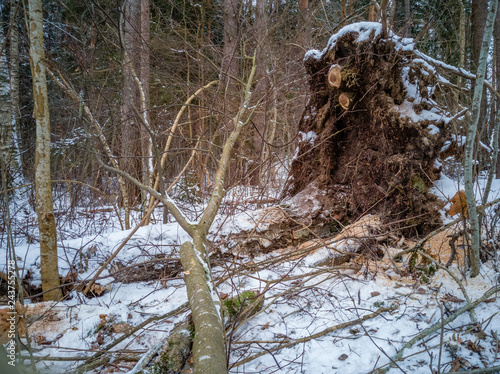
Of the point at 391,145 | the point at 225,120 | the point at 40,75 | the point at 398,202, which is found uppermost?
the point at 225,120

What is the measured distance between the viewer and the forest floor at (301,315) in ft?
5.91

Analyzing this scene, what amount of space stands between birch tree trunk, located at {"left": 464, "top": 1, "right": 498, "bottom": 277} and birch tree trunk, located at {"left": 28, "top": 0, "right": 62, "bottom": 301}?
11.7 ft

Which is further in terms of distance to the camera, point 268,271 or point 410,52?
point 410,52

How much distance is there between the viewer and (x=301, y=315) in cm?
238

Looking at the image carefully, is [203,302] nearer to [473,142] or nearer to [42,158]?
[42,158]

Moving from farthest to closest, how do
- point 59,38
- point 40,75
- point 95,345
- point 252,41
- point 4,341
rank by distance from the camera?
point 59,38 < point 252,41 < point 40,75 < point 95,345 < point 4,341

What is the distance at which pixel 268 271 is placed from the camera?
316 centimetres

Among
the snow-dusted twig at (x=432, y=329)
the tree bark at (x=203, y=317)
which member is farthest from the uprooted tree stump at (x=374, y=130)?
the tree bark at (x=203, y=317)

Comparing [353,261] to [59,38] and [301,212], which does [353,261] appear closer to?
[301,212]

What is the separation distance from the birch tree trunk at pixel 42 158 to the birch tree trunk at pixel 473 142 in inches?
140

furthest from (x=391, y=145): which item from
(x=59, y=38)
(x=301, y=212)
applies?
(x=59, y=38)

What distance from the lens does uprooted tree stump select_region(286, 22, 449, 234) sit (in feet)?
10.7

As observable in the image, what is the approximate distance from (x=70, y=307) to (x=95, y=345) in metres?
0.50

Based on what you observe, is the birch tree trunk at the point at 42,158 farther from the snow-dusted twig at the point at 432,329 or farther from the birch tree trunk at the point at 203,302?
the snow-dusted twig at the point at 432,329
